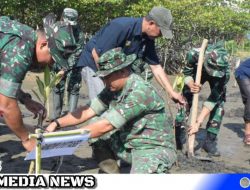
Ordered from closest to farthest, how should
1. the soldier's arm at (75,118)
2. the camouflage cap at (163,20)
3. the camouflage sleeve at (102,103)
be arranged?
the soldier's arm at (75,118) → the camouflage sleeve at (102,103) → the camouflage cap at (163,20)

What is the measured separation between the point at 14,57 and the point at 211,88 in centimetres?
336

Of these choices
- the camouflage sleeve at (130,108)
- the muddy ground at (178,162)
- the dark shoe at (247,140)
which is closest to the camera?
the camouflage sleeve at (130,108)

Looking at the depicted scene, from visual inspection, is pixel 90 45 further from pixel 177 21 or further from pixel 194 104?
pixel 177 21

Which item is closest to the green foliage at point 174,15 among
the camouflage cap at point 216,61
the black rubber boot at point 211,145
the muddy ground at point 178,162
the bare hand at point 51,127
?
the muddy ground at point 178,162

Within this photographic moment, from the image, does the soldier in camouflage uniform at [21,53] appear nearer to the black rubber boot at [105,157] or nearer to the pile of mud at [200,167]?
the black rubber boot at [105,157]

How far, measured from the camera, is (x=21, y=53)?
10.7 ft

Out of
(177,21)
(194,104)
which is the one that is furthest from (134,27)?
(177,21)

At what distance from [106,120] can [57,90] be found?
3.95 m

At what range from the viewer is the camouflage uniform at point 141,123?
3.43 metres

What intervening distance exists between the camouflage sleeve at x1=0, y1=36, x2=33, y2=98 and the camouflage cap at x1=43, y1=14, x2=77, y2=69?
18cm

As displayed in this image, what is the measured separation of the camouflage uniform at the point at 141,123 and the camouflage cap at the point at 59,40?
31cm

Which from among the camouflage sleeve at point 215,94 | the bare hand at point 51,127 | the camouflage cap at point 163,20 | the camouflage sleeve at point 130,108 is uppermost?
the camouflage cap at point 163,20

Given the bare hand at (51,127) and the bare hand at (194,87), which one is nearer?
the bare hand at (51,127)

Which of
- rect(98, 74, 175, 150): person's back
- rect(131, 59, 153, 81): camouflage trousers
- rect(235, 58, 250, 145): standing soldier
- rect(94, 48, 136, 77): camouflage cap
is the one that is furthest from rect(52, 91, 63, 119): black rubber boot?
rect(94, 48, 136, 77): camouflage cap
